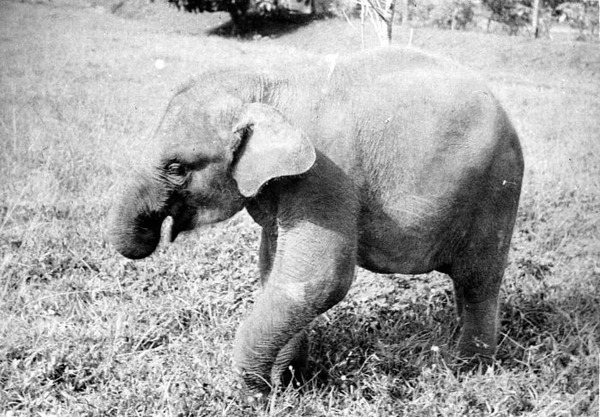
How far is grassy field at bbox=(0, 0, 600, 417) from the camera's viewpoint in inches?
112

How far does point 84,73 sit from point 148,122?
1102 mm

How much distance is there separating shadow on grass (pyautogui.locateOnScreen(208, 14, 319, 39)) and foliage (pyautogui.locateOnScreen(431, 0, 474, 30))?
1572 mm

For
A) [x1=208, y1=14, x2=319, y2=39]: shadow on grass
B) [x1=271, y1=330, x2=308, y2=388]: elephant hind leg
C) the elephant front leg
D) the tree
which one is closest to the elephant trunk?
the elephant front leg

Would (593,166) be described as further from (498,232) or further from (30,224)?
(30,224)

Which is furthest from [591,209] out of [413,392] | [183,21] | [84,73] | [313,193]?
[84,73]

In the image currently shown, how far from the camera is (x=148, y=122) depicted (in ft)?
21.4

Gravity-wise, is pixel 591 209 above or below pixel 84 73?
below

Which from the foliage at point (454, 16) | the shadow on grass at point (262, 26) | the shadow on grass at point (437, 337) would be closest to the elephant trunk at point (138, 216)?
the shadow on grass at point (437, 337)

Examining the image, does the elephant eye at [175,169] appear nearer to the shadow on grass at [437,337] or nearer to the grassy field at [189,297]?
the grassy field at [189,297]

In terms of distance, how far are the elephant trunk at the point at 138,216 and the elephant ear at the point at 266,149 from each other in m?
0.36

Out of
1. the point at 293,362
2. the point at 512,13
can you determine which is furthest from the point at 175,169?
the point at 512,13

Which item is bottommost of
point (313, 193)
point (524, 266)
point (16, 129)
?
point (524, 266)

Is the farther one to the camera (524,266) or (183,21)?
(183,21)

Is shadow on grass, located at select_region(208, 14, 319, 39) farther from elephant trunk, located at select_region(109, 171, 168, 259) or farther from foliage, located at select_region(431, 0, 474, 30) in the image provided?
elephant trunk, located at select_region(109, 171, 168, 259)
